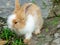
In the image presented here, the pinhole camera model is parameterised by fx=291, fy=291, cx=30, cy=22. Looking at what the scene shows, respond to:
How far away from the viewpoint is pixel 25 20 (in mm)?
4910

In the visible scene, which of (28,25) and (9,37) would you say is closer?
(28,25)

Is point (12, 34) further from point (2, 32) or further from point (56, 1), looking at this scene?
point (56, 1)

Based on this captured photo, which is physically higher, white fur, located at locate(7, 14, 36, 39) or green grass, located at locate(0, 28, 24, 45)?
white fur, located at locate(7, 14, 36, 39)

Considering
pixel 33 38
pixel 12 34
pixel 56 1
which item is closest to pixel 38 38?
pixel 33 38

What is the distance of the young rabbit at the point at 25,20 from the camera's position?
4.83 m

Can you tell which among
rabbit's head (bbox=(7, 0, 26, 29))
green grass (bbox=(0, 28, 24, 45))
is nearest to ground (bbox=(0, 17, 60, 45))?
green grass (bbox=(0, 28, 24, 45))

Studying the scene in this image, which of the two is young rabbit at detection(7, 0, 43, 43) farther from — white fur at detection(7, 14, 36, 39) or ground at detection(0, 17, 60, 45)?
ground at detection(0, 17, 60, 45)

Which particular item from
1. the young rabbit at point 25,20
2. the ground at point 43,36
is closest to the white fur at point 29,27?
the young rabbit at point 25,20

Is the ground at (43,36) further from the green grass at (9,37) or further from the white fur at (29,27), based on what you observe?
the white fur at (29,27)

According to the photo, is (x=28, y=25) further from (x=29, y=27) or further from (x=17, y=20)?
(x=17, y=20)

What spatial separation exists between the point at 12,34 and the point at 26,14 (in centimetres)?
52

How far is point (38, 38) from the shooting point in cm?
525

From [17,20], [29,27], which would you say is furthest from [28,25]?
[17,20]

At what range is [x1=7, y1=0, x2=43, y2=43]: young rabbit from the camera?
4.83m
